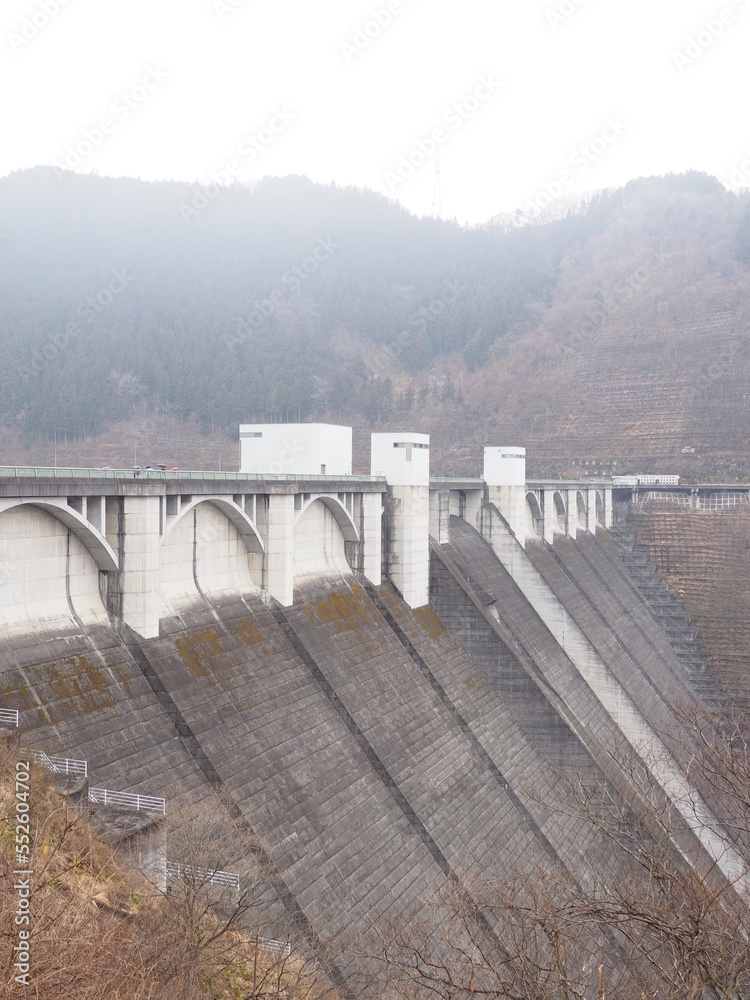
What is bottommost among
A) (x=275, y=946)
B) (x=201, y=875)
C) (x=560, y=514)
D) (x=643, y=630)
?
(x=643, y=630)

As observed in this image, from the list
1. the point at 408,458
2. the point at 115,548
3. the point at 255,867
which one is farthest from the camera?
the point at 408,458

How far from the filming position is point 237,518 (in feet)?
64.7

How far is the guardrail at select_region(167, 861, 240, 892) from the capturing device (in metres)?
11.1

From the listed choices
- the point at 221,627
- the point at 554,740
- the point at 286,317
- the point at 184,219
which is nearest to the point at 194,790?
the point at 221,627

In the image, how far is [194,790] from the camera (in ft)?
47.1

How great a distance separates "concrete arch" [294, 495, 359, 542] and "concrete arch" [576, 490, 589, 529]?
26957 millimetres

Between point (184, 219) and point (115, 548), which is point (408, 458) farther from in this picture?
point (184, 219)

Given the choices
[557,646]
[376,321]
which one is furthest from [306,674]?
[376,321]

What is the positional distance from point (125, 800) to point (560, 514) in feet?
119

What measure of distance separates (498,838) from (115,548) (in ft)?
36.0

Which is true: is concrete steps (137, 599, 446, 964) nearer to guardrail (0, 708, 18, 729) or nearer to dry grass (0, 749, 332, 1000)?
dry grass (0, 749, 332, 1000)

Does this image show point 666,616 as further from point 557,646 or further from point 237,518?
point 237,518

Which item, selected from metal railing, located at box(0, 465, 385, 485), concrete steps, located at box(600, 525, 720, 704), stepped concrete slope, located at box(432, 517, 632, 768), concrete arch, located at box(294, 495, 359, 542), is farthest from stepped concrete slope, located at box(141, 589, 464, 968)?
concrete steps, located at box(600, 525, 720, 704)

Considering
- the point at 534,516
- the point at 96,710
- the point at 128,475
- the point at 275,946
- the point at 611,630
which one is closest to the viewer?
the point at 275,946
